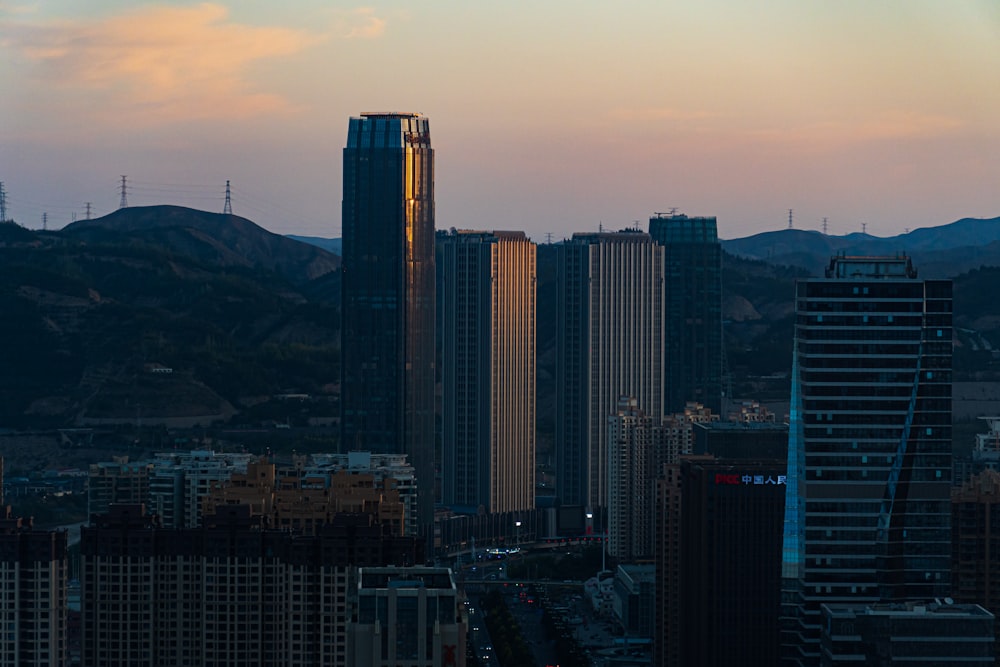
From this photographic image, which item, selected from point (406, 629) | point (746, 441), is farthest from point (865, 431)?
point (406, 629)

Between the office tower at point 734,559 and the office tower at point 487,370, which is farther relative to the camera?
the office tower at point 487,370

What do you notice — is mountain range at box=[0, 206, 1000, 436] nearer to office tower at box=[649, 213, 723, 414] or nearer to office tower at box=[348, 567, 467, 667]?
office tower at box=[649, 213, 723, 414]

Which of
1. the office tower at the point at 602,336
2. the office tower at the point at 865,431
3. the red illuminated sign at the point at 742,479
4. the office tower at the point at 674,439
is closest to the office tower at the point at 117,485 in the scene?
the red illuminated sign at the point at 742,479

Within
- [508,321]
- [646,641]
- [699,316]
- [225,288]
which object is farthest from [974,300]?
[646,641]

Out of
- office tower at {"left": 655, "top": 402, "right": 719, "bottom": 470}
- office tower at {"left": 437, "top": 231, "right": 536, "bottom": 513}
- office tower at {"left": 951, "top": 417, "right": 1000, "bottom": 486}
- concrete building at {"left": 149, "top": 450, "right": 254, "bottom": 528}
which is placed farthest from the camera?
office tower at {"left": 437, "top": 231, "right": 536, "bottom": 513}

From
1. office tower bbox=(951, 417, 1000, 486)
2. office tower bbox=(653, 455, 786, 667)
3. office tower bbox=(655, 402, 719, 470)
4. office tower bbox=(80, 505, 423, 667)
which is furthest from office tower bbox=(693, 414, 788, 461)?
office tower bbox=(655, 402, 719, 470)

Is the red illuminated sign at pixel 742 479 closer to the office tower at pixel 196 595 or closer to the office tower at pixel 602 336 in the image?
the office tower at pixel 196 595

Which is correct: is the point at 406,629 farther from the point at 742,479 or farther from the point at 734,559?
the point at 734,559
